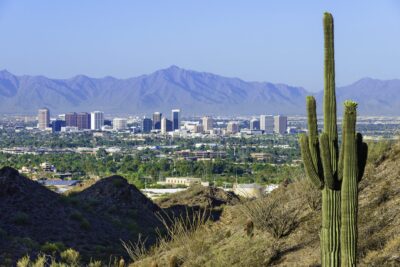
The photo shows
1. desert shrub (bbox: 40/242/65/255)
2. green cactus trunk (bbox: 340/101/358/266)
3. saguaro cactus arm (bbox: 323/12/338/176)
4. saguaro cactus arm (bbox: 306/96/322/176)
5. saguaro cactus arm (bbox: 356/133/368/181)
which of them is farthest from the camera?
desert shrub (bbox: 40/242/65/255)

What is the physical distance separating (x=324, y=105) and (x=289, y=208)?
8.18 meters

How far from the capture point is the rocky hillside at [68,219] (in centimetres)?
2548

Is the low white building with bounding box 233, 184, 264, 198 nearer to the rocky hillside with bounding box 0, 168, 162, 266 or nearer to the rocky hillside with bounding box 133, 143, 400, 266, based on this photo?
the rocky hillside with bounding box 133, 143, 400, 266

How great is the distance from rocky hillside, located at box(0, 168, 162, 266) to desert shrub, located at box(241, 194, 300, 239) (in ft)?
22.6

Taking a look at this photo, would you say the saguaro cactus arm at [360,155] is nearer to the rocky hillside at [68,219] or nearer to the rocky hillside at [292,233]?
the rocky hillside at [292,233]

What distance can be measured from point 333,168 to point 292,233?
244 inches

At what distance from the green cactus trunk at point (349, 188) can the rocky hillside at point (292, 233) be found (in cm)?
237

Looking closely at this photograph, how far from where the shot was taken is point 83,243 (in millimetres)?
27688

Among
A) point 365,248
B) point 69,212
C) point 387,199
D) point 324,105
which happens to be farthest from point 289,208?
point 69,212

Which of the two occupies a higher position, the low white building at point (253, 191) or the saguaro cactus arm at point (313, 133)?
the saguaro cactus arm at point (313, 133)

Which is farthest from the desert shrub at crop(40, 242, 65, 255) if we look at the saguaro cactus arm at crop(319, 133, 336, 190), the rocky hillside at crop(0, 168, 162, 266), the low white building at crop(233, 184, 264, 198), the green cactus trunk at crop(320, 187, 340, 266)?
the saguaro cactus arm at crop(319, 133, 336, 190)

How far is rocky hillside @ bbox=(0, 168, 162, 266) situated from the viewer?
25484 millimetres

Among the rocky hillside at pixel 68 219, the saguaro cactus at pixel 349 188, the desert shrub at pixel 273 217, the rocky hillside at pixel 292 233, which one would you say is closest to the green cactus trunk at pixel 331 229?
the saguaro cactus at pixel 349 188

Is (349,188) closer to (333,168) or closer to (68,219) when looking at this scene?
(333,168)
